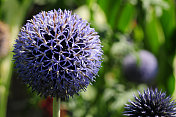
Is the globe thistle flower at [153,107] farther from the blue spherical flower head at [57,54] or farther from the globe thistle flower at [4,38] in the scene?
the globe thistle flower at [4,38]

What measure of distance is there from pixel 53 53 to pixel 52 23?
0.11 metres

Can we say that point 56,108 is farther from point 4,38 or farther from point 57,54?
point 4,38

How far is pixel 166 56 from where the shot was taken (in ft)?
6.63

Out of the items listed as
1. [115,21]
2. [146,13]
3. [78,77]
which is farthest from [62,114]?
[78,77]

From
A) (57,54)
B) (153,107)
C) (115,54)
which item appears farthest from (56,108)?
(115,54)

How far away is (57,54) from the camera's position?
2.89 feet

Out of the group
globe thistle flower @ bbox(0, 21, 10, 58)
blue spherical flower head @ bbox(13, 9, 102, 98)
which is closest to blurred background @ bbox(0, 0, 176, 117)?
globe thistle flower @ bbox(0, 21, 10, 58)

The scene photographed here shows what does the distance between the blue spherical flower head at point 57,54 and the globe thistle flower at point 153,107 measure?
0.61 feet

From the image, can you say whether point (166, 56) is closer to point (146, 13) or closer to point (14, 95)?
point (146, 13)

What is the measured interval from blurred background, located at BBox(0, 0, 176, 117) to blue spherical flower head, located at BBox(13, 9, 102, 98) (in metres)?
0.53

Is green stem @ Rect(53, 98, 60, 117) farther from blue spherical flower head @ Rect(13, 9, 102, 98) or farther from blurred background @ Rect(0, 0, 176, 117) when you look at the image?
blurred background @ Rect(0, 0, 176, 117)

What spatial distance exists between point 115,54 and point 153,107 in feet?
4.06

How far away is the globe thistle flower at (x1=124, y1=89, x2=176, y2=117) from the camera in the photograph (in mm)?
888

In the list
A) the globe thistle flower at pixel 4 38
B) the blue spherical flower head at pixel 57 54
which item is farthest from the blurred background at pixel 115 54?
the blue spherical flower head at pixel 57 54
